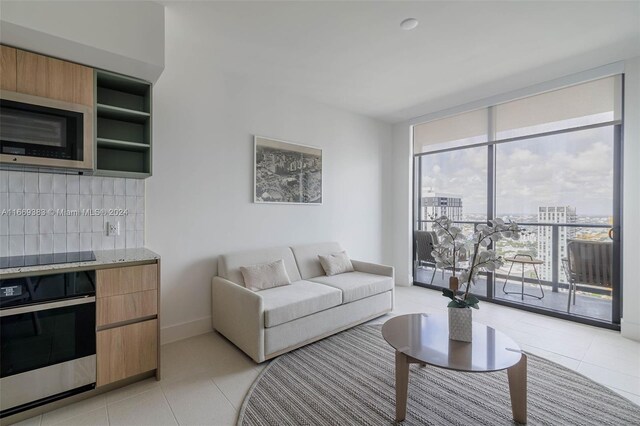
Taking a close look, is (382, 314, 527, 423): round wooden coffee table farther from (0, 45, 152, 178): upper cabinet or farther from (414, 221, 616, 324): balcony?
(0, 45, 152, 178): upper cabinet

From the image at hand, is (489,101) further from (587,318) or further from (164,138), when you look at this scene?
(164,138)

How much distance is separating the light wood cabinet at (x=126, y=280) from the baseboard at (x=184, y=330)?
0.90 meters

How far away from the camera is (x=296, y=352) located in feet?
8.63

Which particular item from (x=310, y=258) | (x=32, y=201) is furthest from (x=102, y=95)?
(x=310, y=258)

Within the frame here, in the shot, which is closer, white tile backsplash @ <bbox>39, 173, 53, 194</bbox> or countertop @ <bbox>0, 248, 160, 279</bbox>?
countertop @ <bbox>0, 248, 160, 279</bbox>

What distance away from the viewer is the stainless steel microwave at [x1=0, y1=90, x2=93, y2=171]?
5.91 feet

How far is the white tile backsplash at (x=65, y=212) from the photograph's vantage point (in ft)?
6.82

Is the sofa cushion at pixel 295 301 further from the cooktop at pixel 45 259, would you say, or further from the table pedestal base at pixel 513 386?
the cooktop at pixel 45 259

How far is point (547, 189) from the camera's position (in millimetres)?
3592

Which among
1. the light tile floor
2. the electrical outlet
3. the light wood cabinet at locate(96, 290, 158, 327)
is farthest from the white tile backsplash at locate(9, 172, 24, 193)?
the light tile floor

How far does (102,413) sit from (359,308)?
227 cm

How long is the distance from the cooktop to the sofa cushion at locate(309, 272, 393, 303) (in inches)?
84.4

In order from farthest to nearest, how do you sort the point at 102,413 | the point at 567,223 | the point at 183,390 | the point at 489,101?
the point at 489,101 → the point at 567,223 → the point at 183,390 → the point at 102,413

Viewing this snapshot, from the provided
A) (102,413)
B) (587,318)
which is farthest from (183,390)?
(587,318)
